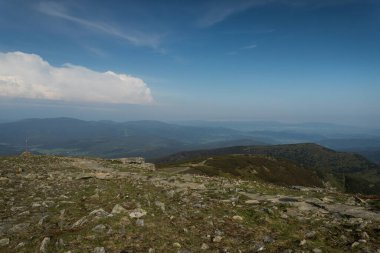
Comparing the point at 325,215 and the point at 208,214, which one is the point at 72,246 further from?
the point at 325,215

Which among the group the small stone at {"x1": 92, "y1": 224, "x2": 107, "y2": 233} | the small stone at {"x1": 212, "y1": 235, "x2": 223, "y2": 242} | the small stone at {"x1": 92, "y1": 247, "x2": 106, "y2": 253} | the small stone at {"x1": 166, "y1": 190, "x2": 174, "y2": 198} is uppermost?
the small stone at {"x1": 92, "y1": 247, "x2": 106, "y2": 253}

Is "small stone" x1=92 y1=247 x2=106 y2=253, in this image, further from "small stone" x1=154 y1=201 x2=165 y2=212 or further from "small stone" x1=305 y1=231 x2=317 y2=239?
"small stone" x1=305 y1=231 x2=317 y2=239

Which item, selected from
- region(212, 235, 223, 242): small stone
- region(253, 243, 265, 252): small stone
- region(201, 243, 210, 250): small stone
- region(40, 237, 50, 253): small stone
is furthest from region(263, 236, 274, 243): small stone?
region(40, 237, 50, 253): small stone

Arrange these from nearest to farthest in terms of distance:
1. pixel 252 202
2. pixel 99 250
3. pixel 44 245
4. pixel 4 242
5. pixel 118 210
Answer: pixel 99 250 < pixel 44 245 < pixel 4 242 < pixel 118 210 < pixel 252 202

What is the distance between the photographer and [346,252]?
8.17m

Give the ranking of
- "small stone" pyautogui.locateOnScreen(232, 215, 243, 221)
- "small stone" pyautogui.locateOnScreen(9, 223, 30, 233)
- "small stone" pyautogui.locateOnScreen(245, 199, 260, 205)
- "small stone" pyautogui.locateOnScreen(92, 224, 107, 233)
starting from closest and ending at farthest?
"small stone" pyautogui.locateOnScreen(92, 224, 107, 233) < "small stone" pyautogui.locateOnScreen(9, 223, 30, 233) < "small stone" pyautogui.locateOnScreen(232, 215, 243, 221) < "small stone" pyautogui.locateOnScreen(245, 199, 260, 205)

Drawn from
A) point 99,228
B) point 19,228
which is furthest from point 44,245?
point 19,228

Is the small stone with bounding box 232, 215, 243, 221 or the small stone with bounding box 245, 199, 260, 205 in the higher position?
the small stone with bounding box 232, 215, 243, 221

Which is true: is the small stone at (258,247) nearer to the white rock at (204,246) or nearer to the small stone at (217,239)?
the small stone at (217,239)

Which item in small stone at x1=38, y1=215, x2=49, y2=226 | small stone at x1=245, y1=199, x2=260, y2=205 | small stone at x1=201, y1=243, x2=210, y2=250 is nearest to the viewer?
small stone at x1=201, y1=243, x2=210, y2=250

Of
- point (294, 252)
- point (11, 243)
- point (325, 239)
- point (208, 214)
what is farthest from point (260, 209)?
point (11, 243)

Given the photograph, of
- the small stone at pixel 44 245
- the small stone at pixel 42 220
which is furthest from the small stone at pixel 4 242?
the small stone at pixel 42 220

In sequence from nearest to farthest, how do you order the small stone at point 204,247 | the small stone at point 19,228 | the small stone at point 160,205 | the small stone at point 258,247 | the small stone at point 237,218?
the small stone at point 258,247 → the small stone at point 204,247 → the small stone at point 19,228 → the small stone at point 237,218 → the small stone at point 160,205

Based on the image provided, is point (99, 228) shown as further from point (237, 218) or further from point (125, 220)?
point (237, 218)
